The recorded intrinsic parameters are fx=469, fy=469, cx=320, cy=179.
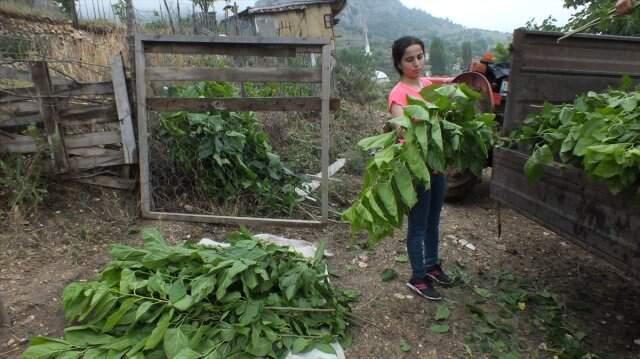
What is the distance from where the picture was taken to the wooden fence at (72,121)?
151 inches

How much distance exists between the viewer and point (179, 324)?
231cm

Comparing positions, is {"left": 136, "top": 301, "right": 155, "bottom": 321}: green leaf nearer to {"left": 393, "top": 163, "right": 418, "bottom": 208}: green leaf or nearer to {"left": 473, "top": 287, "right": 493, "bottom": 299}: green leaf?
{"left": 393, "top": 163, "right": 418, "bottom": 208}: green leaf

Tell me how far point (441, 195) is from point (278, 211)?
1868 mm

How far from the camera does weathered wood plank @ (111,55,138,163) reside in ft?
13.0

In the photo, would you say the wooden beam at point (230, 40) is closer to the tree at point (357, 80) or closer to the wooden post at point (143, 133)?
the wooden post at point (143, 133)

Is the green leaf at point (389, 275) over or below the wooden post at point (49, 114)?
below

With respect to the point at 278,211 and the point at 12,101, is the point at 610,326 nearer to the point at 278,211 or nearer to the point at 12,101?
the point at 278,211

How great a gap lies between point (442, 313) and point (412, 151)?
46.7 inches

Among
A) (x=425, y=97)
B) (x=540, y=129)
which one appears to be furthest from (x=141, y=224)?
(x=540, y=129)

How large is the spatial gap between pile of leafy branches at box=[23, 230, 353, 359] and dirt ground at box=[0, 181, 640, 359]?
1.04ft

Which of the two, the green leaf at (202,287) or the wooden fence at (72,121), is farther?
the wooden fence at (72,121)

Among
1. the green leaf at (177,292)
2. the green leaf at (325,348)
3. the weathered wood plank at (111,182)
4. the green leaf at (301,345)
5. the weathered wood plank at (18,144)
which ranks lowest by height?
the green leaf at (325,348)

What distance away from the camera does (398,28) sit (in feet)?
102

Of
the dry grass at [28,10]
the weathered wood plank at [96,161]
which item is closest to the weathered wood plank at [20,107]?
the weathered wood plank at [96,161]
